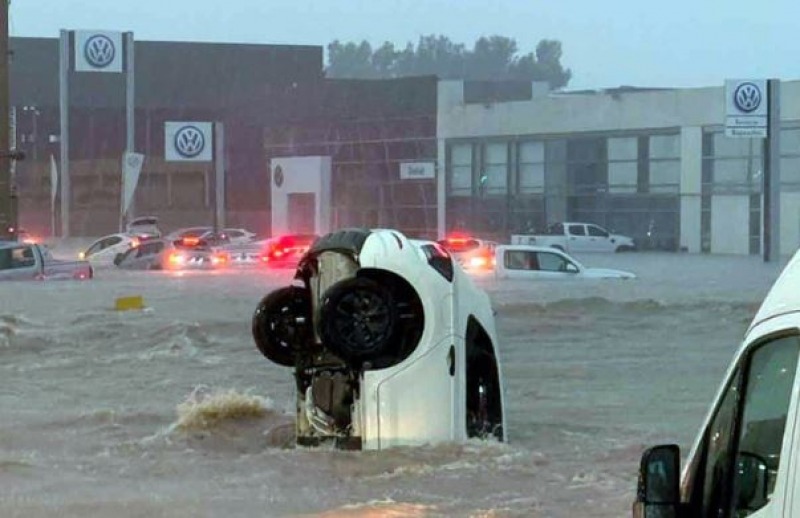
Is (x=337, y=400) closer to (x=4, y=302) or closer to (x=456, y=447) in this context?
(x=456, y=447)

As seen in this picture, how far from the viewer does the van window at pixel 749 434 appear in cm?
371

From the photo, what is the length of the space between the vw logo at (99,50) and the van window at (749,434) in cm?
5888

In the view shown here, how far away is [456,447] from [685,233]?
48.5 meters

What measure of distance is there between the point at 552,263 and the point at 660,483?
31.7m

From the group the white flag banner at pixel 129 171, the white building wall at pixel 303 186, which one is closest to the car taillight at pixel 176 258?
the white flag banner at pixel 129 171

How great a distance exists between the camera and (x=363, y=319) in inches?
394

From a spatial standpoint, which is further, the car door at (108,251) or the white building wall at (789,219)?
the white building wall at (789,219)

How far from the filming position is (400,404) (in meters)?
10.3

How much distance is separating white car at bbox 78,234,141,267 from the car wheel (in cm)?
4035

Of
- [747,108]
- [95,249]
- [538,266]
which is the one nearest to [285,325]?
[538,266]

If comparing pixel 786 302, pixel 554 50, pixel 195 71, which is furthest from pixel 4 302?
pixel 554 50

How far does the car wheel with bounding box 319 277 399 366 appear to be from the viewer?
10.0 metres

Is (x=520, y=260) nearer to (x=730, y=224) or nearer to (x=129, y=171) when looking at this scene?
(x=730, y=224)

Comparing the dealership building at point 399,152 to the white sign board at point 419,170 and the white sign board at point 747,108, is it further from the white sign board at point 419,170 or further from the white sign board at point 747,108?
the white sign board at point 747,108
